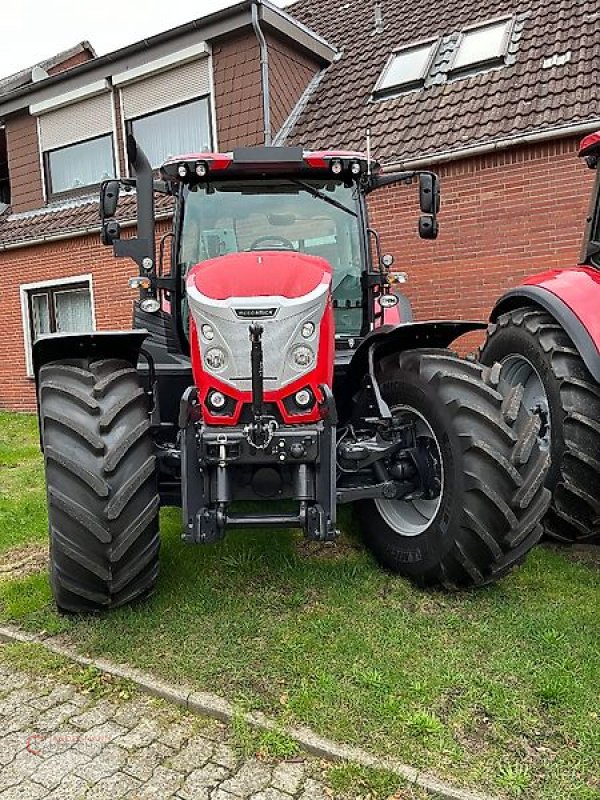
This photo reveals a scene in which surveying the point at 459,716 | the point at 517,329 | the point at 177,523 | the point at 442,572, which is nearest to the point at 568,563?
the point at 442,572

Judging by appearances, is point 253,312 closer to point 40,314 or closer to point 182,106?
point 182,106

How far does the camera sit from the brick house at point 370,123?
7.93 m

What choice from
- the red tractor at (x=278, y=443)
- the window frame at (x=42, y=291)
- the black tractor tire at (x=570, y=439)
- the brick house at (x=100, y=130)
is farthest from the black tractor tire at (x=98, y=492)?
the window frame at (x=42, y=291)

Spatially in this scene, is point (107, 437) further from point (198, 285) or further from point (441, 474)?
point (441, 474)

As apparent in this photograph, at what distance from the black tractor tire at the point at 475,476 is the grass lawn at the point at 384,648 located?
241 millimetres

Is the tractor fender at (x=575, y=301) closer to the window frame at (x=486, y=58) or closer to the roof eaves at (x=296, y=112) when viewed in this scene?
the window frame at (x=486, y=58)

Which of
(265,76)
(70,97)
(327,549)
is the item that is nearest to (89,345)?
(327,549)

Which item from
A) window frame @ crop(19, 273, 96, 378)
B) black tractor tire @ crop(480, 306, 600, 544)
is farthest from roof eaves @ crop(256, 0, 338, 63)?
black tractor tire @ crop(480, 306, 600, 544)

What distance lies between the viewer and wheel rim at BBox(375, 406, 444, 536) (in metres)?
3.56

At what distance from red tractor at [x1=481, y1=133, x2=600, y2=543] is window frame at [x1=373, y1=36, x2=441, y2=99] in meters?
5.47

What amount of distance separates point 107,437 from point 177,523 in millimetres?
1725

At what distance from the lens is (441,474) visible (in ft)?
11.5

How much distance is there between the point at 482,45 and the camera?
30.1ft

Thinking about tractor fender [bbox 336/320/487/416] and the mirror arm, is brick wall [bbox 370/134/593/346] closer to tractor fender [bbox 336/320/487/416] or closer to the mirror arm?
the mirror arm
